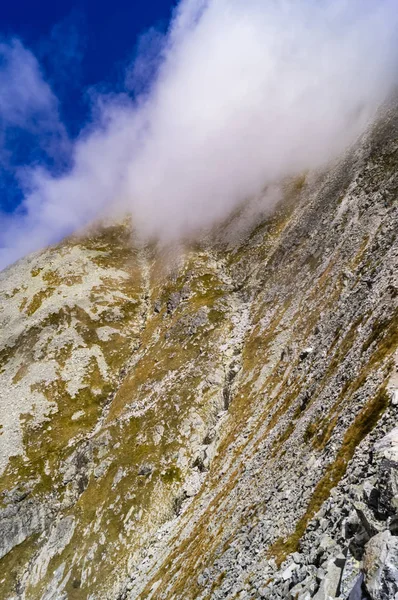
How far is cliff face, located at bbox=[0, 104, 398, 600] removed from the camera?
2228 cm

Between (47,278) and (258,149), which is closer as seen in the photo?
(47,278)

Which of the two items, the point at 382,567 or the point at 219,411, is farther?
the point at 219,411

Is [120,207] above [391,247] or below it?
above

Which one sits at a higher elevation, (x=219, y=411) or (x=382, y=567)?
(x=219, y=411)

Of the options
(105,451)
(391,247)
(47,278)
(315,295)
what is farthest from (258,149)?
(105,451)

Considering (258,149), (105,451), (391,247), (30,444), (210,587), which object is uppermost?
(258,149)

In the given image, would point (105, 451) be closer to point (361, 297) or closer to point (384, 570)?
point (361, 297)

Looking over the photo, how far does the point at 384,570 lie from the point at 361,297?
123 ft

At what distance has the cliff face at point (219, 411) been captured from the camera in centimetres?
2228

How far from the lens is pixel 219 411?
216 ft

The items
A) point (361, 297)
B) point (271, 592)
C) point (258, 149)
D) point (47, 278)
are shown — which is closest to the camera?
point (271, 592)

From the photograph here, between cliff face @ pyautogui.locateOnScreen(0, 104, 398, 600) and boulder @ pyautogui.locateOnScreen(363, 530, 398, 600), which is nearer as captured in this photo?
boulder @ pyautogui.locateOnScreen(363, 530, 398, 600)

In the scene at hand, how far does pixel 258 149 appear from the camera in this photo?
164 meters

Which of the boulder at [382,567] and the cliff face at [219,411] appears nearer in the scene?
the boulder at [382,567]
